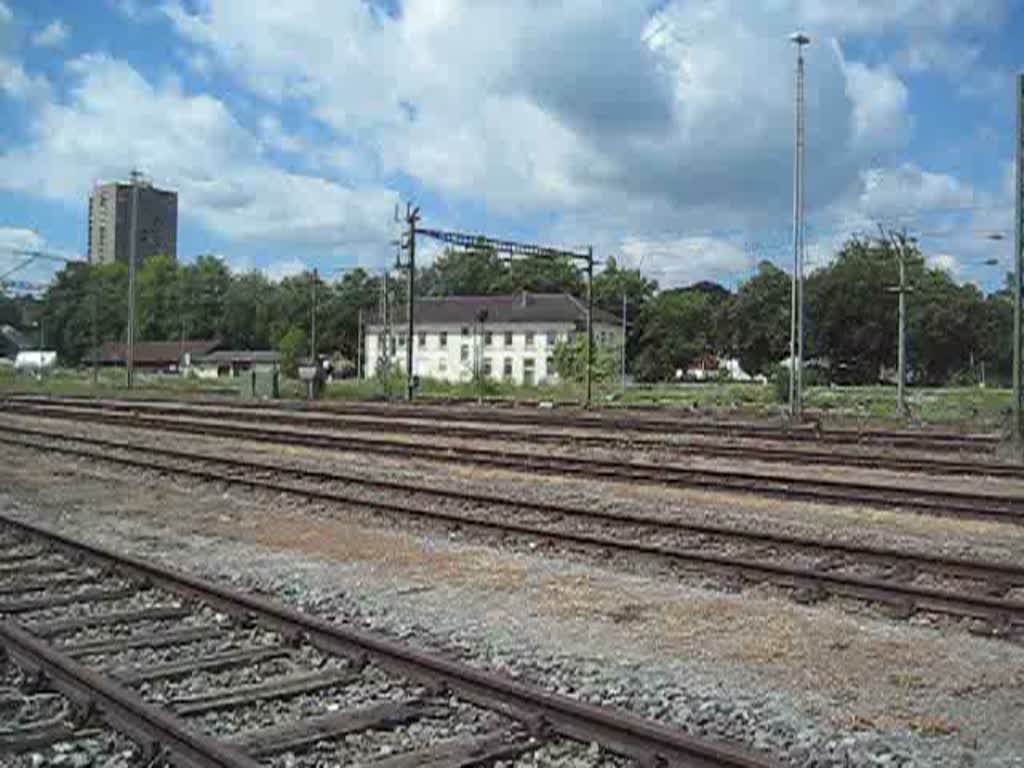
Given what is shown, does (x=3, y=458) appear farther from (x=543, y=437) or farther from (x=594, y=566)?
(x=594, y=566)

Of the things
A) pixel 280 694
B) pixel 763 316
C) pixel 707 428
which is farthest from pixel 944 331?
pixel 280 694

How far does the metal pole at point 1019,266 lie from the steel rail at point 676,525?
11.1m

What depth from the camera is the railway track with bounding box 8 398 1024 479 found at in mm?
19844

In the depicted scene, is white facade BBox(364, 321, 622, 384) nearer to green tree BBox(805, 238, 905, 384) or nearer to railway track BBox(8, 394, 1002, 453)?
green tree BBox(805, 238, 905, 384)

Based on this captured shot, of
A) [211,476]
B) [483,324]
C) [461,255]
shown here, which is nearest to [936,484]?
[211,476]

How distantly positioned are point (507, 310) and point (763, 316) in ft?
90.2

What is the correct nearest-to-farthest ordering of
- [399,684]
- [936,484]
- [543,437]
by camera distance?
[399,684] < [936,484] < [543,437]

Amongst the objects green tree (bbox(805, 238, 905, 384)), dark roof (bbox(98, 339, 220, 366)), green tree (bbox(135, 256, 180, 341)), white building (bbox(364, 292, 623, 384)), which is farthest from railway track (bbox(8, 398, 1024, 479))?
green tree (bbox(135, 256, 180, 341))

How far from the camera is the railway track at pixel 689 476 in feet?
47.3

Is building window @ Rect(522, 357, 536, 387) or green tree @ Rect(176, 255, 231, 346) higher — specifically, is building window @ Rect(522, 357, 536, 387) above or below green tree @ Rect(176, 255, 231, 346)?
below

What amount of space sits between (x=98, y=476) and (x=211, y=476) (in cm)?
224

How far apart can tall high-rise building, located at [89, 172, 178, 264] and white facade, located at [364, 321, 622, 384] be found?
1510 inches

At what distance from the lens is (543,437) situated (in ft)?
86.8

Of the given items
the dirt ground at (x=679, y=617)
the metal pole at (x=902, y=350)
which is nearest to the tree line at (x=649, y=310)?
the metal pole at (x=902, y=350)
